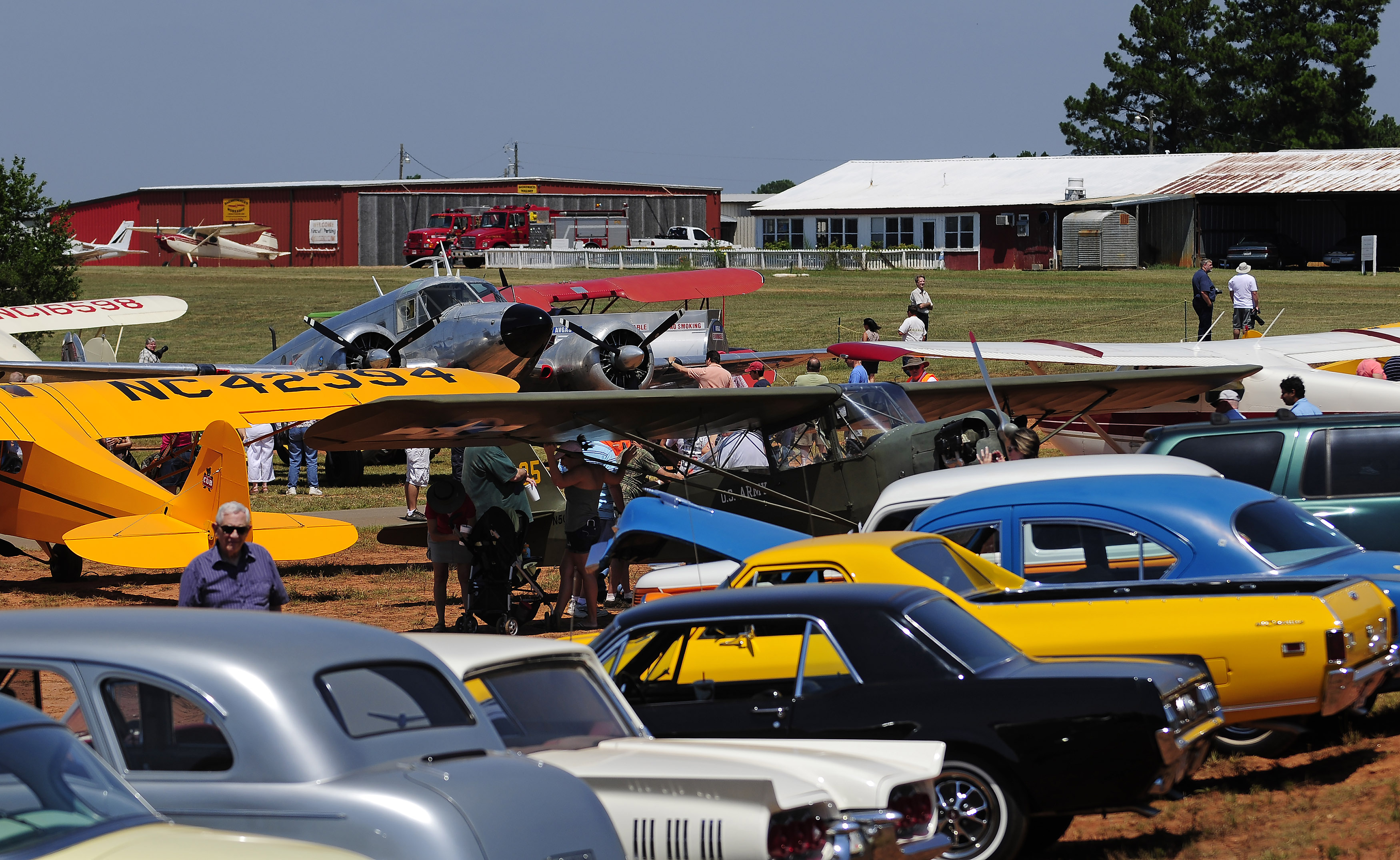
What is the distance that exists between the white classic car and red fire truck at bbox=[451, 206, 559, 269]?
2165 inches

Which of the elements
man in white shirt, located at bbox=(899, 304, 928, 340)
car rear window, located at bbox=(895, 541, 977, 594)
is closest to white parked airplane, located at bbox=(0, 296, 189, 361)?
man in white shirt, located at bbox=(899, 304, 928, 340)

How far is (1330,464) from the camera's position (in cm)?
947

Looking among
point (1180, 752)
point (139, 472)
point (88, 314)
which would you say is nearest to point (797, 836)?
point (1180, 752)

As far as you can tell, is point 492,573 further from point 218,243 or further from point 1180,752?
point 218,243

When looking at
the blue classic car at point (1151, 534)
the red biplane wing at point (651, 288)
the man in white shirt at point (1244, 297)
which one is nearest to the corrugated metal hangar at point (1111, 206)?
the man in white shirt at point (1244, 297)

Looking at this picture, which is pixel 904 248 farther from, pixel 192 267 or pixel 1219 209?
pixel 192 267

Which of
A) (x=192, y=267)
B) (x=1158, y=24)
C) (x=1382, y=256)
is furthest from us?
(x=1158, y=24)

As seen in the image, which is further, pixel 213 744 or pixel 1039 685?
pixel 1039 685

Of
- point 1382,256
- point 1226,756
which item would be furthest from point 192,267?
point 1226,756

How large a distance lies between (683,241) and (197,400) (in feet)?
161

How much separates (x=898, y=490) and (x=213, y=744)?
5.96 metres

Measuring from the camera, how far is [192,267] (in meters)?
66.9

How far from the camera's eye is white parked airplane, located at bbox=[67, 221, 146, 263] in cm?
6431

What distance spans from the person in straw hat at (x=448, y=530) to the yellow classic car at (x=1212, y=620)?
462 cm
